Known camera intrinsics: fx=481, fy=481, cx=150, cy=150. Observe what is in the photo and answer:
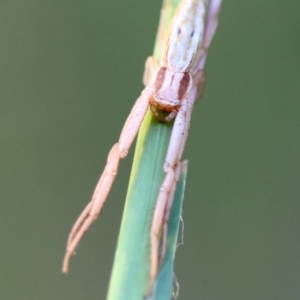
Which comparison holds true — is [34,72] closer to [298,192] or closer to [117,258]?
[298,192]

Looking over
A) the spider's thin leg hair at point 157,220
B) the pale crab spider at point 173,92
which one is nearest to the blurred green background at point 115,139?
the pale crab spider at point 173,92

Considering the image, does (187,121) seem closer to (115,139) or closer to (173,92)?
(173,92)

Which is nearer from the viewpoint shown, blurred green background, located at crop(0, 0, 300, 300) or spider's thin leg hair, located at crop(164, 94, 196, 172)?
spider's thin leg hair, located at crop(164, 94, 196, 172)

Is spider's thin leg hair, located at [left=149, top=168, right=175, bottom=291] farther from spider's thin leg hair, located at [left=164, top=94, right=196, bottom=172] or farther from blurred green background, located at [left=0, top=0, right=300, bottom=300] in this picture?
blurred green background, located at [left=0, top=0, right=300, bottom=300]

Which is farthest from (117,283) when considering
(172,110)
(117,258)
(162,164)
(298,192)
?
(298,192)

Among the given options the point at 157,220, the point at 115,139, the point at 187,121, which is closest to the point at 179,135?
the point at 187,121

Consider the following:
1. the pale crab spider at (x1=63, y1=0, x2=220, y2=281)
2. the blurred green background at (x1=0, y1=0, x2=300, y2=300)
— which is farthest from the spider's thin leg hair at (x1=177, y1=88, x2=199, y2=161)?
the blurred green background at (x1=0, y1=0, x2=300, y2=300)

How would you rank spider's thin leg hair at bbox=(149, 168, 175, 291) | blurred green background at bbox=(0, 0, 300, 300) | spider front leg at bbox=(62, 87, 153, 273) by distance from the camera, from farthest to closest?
blurred green background at bbox=(0, 0, 300, 300)
spider front leg at bbox=(62, 87, 153, 273)
spider's thin leg hair at bbox=(149, 168, 175, 291)
